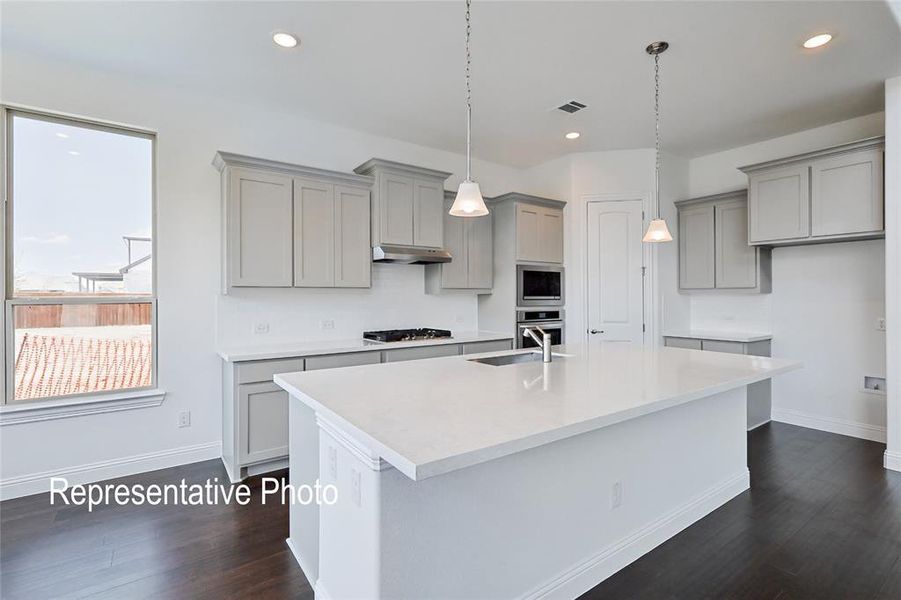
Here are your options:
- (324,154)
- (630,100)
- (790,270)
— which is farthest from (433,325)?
(790,270)

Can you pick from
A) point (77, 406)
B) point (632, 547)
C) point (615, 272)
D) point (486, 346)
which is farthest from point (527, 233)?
point (77, 406)

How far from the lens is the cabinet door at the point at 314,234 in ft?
11.6

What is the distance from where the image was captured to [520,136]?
4.33 m

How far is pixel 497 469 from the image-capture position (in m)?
1.66

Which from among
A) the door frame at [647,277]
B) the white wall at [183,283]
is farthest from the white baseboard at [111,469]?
the door frame at [647,277]

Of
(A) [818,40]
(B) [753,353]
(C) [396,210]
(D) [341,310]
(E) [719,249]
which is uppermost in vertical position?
(A) [818,40]

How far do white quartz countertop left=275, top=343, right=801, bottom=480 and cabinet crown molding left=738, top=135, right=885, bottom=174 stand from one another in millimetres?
2295

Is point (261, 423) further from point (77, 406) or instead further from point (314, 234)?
point (314, 234)

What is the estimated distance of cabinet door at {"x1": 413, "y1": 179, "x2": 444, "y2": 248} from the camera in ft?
13.4

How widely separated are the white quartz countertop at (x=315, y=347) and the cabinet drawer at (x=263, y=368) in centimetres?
4

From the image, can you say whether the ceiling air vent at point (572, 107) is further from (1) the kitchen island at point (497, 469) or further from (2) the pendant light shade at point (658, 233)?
(1) the kitchen island at point (497, 469)

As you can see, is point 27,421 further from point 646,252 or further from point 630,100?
point 646,252

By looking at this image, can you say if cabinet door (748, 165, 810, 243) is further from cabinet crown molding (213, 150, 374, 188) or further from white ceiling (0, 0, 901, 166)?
cabinet crown molding (213, 150, 374, 188)

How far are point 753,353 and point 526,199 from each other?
8.56 feet
